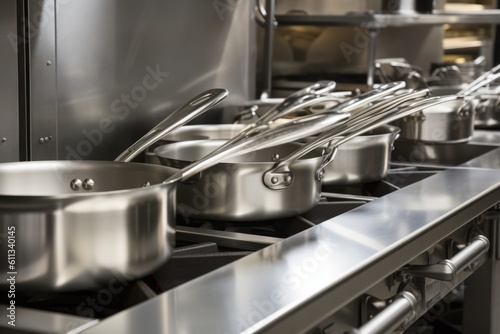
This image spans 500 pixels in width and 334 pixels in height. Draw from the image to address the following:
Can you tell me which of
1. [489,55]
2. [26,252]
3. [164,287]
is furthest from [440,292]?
[489,55]

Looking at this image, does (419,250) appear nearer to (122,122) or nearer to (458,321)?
(122,122)

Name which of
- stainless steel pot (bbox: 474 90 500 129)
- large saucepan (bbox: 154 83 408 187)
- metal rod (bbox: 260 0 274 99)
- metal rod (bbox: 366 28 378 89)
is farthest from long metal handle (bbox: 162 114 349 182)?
metal rod (bbox: 366 28 378 89)

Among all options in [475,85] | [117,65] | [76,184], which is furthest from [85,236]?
[475,85]

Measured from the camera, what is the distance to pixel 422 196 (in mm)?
1393

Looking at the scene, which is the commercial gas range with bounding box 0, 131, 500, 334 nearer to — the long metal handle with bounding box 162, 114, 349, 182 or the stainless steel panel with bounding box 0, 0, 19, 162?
the long metal handle with bounding box 162, 114, 349, 182

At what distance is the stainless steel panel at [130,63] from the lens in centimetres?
→ 134

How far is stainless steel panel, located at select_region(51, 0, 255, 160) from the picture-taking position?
134 cm

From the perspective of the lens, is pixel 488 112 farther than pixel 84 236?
Yes

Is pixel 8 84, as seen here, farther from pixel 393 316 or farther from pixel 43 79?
pixel 393 316

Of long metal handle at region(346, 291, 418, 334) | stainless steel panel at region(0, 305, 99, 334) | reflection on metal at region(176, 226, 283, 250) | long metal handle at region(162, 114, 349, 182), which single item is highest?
long metal handle at region(162, 114, 349, 182)

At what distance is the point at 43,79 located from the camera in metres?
1.27

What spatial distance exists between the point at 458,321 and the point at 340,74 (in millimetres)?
1231

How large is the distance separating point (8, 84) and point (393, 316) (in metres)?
0.61

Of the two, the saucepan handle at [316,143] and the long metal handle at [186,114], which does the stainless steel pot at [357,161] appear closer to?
the saucepan handle at [316,143]
